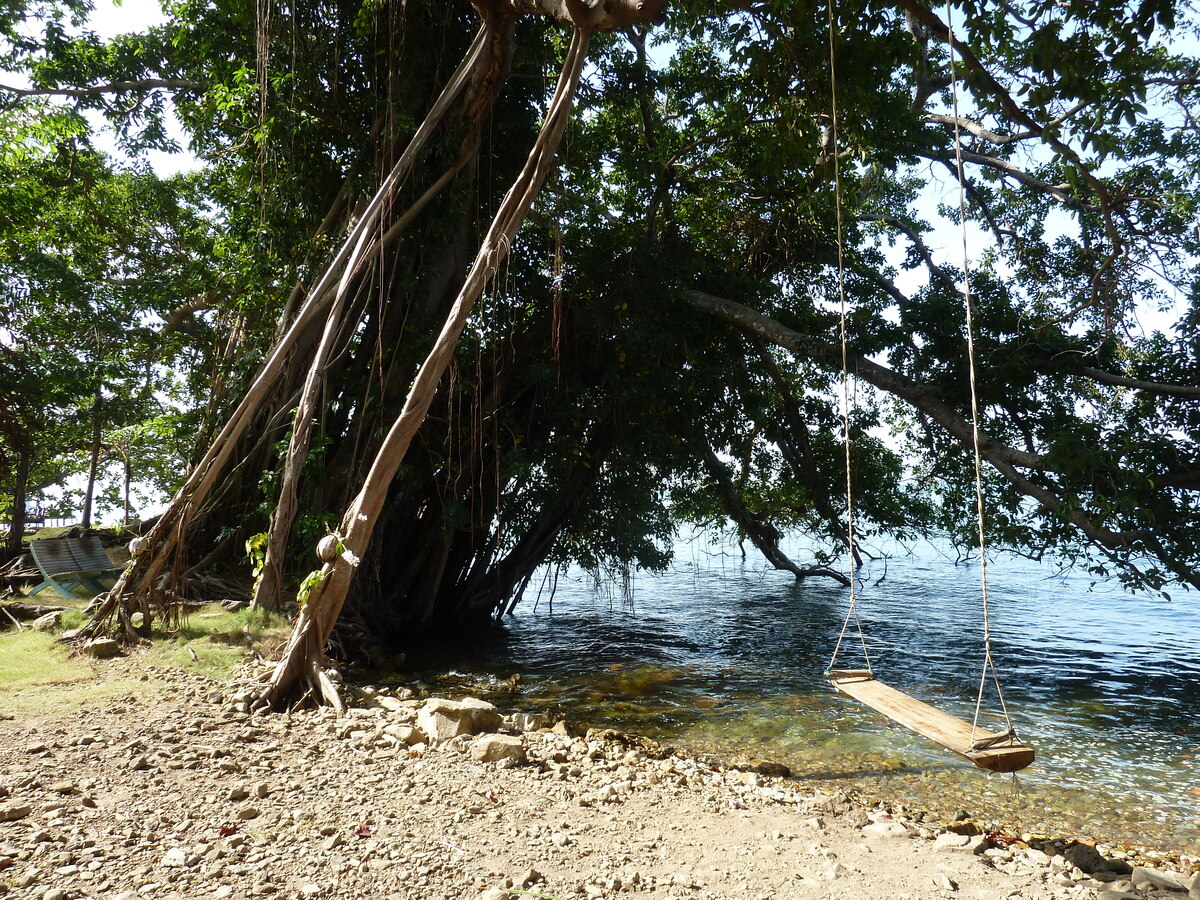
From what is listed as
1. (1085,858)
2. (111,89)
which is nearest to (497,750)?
(1085,858)

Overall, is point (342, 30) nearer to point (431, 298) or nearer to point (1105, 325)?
point (431, 298)

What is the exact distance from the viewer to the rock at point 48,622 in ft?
18.3

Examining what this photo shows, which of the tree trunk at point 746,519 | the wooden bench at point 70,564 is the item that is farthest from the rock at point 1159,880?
the wooden bench at point 70,564

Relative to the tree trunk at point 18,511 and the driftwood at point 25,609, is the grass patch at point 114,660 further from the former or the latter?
the tree trunk at point 18,511

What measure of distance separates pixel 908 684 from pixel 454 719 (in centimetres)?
415

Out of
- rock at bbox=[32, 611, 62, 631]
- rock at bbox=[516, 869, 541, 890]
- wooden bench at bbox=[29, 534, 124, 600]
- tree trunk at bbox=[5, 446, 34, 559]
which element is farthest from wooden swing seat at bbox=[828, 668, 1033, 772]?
tree trunk at bbox=[5, 446, 34, 559]

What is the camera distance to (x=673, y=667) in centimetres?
677

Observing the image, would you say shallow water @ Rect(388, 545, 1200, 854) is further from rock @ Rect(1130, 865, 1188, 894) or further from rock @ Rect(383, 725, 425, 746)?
rock @ Rect(383, 725, 425, 746)

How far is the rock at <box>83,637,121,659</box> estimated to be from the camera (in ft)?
16.1

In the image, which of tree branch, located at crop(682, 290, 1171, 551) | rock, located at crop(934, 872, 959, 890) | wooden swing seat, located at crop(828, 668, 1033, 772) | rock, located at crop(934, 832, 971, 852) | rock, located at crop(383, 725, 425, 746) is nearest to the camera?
rock, located at crop(934, 872, 959, 890)

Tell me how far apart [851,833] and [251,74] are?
23.7 feet

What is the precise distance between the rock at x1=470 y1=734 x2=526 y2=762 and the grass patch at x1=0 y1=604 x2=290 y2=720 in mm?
2122

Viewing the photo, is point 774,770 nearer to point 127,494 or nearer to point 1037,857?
point 1037,857

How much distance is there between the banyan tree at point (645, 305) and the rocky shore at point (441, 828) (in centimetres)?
103
